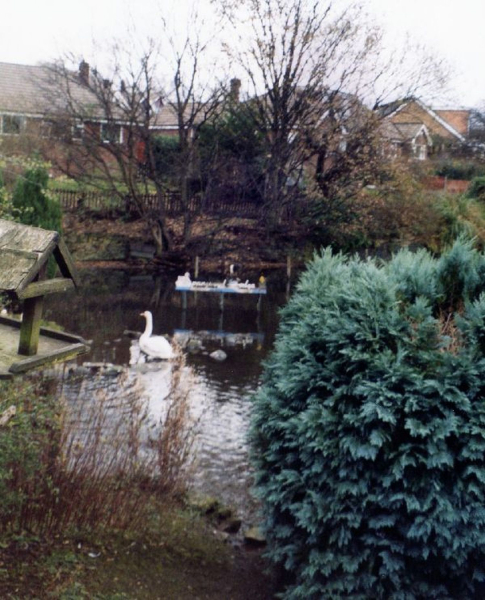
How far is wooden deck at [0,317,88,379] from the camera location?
3012 mm

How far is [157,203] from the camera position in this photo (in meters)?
24.7

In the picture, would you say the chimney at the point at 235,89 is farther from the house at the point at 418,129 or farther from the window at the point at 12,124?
the window at the point at 12,124

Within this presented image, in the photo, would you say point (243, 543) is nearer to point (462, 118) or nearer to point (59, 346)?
point (59, 346)

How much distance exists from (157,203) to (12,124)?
22.1 ft

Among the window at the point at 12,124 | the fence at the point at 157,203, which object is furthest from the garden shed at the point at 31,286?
the window at the point at 12,124

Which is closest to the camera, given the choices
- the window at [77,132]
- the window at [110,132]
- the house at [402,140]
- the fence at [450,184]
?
the window at [110,132]

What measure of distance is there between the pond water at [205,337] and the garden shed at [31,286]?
405cm

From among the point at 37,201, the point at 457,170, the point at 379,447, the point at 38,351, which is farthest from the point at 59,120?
the point at 38,351

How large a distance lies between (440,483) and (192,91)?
21394 millimetres

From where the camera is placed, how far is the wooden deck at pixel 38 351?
301 centimetres

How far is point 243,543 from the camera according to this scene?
256 inches

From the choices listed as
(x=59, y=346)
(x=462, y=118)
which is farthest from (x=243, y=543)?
(x=462, y=118)

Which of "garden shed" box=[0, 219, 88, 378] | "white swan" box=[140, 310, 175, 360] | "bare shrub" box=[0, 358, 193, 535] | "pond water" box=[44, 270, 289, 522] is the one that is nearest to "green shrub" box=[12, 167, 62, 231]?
"pond water" box=[44, 270, 289, 522]

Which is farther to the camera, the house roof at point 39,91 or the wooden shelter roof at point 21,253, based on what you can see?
the house roof at point 39,91
